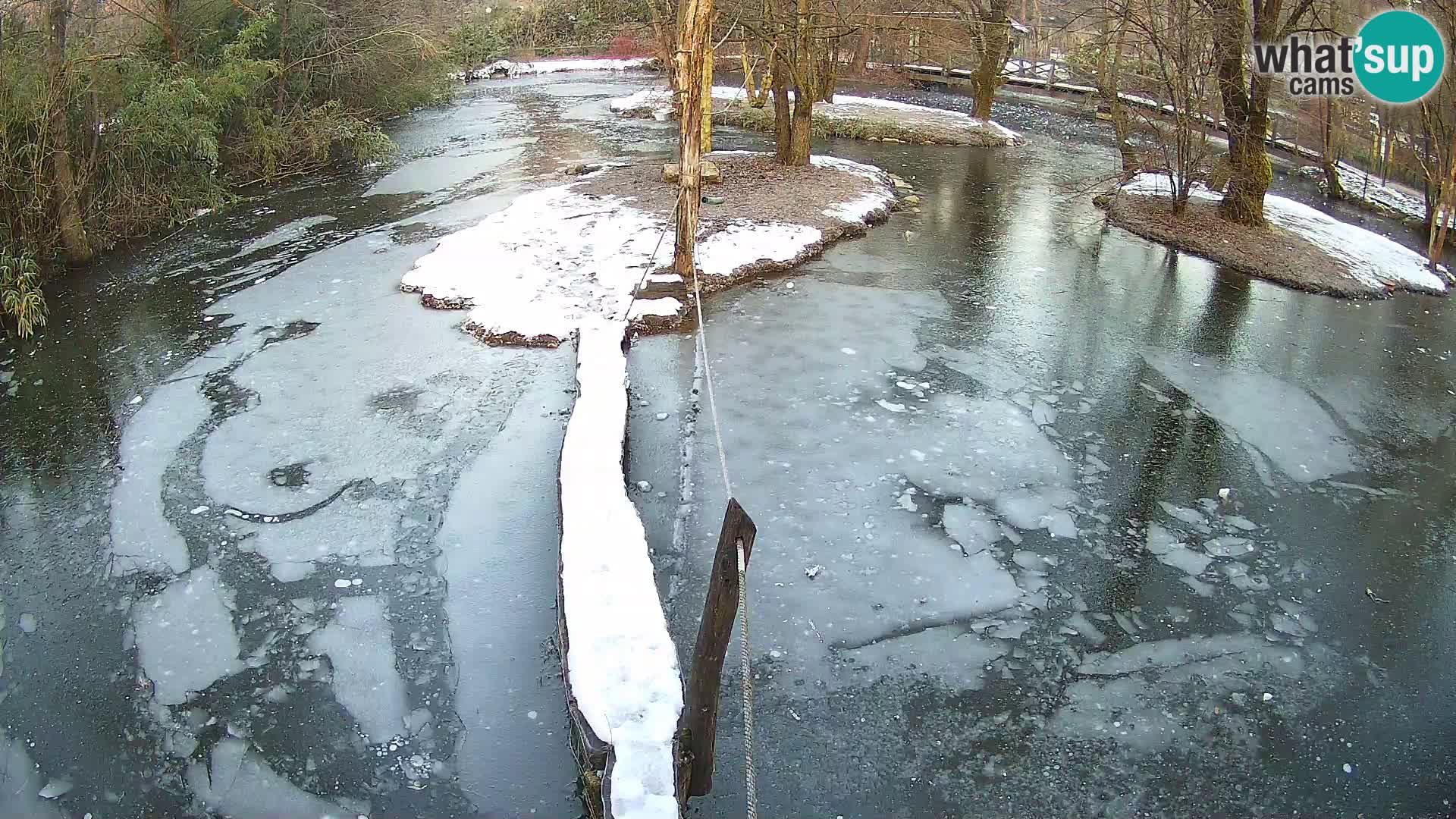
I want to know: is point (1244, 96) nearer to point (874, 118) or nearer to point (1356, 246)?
point (1356, 246)


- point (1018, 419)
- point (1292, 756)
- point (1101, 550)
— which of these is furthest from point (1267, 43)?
point (1292, 756)

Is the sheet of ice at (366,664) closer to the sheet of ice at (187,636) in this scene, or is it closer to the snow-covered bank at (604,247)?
the sheet of ice at (187,636)

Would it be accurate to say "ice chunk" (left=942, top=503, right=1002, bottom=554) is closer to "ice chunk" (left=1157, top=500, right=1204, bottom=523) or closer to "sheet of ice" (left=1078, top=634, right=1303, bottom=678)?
"sheet of ice" (left=1078, top=634, right=1303, bottom=678)

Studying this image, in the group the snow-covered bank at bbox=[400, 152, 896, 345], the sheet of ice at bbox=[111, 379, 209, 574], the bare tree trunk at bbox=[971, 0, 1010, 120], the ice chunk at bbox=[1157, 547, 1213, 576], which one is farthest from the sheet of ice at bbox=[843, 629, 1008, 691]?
the bare tree trunk at bbox=[971, 0, 1010, 120]

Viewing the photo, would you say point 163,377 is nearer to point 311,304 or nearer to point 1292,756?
point 311,304

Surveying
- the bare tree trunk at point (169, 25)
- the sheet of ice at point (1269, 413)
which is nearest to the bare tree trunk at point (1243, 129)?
the sheet of ice at point (1269, 413)
